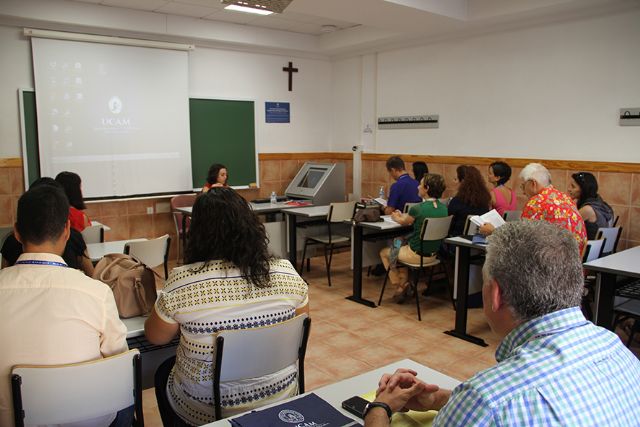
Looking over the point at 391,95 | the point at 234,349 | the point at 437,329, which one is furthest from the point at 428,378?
the point at 391,95

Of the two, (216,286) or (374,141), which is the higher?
(374,141)

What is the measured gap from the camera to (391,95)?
7.13 meters

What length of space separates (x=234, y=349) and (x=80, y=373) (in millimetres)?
498

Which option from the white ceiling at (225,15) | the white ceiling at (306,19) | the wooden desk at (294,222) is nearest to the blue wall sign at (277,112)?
the white ceiling at (306,19)

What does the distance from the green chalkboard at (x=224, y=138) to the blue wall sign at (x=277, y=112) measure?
28 centimetres

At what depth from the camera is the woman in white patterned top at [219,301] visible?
72.7 inches

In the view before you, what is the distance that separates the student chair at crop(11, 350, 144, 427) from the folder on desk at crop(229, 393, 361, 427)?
476mm

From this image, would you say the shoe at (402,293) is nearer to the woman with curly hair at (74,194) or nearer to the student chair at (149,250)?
the student chair at (149,250)

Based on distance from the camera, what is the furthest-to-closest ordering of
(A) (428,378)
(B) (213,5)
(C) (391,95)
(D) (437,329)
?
1. (C) (391,95)
2. (B) (213,5)
3. (D) (437,329)
4. (A) (428,378)

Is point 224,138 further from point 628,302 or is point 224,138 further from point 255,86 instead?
point 628,302

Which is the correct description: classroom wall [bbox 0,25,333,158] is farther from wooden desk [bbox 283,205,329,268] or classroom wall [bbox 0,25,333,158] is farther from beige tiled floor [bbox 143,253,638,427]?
beige tiled floor [bbox 143,253,638,427]

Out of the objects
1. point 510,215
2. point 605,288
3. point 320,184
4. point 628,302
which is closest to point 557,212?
point 605,288

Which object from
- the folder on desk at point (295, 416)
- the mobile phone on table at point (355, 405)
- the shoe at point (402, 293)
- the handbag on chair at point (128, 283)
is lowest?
the shoe at point (402, 293)

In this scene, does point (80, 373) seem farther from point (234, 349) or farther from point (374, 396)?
point (374, 396)
